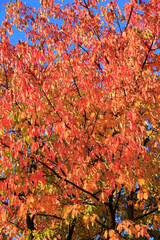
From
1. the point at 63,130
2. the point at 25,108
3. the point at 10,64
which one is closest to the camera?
the point at 63,130

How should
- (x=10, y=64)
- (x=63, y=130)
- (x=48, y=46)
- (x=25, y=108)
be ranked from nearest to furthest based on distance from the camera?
(x=63, y=130)
(x=25, y=108)
(x=10, y=64)
(x=48, y=46)

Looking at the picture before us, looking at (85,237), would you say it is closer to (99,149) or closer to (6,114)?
(99,149)

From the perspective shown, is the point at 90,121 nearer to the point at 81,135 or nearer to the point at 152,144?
the point at 81,135

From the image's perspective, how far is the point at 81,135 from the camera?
516 cm

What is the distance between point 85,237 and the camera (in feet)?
26.3

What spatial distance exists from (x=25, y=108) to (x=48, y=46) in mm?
3772

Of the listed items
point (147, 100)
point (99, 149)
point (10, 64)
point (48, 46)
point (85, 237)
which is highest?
point (48, 46)

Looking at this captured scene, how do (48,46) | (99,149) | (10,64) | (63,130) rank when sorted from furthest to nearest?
(48,46) → (10,64) → (99,149) → (63,130)

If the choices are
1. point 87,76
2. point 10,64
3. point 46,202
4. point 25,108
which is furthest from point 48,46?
point 46,202

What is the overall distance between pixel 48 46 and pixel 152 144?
5.17m

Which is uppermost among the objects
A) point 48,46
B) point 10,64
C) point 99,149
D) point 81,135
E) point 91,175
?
point 48,46

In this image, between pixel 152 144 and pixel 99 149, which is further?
pixel 152 144

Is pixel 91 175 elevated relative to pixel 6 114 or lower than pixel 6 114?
lower

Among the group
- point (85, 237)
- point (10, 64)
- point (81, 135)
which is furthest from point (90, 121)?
A: point (85, 237)
